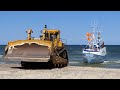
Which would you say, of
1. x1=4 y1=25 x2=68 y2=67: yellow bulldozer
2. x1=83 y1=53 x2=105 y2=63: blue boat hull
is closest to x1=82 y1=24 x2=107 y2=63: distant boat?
x1=83 y1=53 x2=105 y2=63: blue boat hull

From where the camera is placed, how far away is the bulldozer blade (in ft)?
64.4

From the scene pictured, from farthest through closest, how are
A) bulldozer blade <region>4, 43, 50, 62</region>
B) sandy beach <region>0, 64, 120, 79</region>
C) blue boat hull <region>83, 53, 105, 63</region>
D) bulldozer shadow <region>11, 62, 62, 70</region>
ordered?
blue boat hull <region>83, 53, 105, 63</region>
bulldozer shadow <region>11, 62, 62, 70</region>
bulldozer blade <region>4, 43, 50, 62</region>
sandy beach <region>0, 64, 120, 79</region>

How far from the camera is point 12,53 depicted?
2006 cm

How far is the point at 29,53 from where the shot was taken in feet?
66.8

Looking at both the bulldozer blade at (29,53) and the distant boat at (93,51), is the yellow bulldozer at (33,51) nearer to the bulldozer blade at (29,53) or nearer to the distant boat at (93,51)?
the bulldozer blade at (29,53)

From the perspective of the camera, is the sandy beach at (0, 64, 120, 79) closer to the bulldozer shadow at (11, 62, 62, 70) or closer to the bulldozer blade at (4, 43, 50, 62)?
the bulldozer blade at (4, 43, 50, 62)

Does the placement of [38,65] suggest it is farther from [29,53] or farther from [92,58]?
[92,58]

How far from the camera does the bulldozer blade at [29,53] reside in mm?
19641

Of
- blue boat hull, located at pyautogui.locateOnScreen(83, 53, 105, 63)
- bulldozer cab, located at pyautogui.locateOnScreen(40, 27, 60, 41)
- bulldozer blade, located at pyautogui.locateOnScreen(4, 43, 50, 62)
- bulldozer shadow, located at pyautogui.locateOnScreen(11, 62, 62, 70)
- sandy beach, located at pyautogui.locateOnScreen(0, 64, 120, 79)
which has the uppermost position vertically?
bulldozer cab, located at pyautogui.locateOnScreen(40, 27, 60, 41)

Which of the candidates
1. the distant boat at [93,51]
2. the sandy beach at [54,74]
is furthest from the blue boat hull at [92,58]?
the sandy beach at [54,74]

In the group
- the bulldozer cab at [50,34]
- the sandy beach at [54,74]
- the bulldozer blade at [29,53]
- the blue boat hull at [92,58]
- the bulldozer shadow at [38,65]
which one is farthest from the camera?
the blue boat hull at [92,58]

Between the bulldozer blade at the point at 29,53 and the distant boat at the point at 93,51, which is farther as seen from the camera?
the distant boat at the point at 93,51
